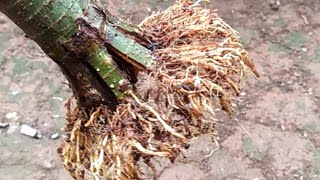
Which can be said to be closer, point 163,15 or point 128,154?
point 128,154

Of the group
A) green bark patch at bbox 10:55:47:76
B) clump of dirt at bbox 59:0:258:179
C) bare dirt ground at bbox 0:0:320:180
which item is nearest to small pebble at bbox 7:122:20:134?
bare dirt ground at bbox 0:0:320:180

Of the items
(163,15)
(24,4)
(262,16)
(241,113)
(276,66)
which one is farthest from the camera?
(262,16)

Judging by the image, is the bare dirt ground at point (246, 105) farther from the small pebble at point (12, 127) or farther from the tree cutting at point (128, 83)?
the tree cutting at point (128, 83)

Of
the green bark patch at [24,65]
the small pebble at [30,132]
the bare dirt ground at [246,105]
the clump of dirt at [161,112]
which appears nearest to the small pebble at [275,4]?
the bare dirt ground at [246,105]

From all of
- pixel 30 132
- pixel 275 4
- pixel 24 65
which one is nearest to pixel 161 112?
pixel 30 132

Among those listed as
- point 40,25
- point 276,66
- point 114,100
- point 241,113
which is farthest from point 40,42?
point 276,66

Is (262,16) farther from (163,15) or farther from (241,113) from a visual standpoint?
(163,15)

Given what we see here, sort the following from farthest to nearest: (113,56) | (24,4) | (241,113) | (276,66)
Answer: (276,66), (241,113), (113,56), (24,4)
